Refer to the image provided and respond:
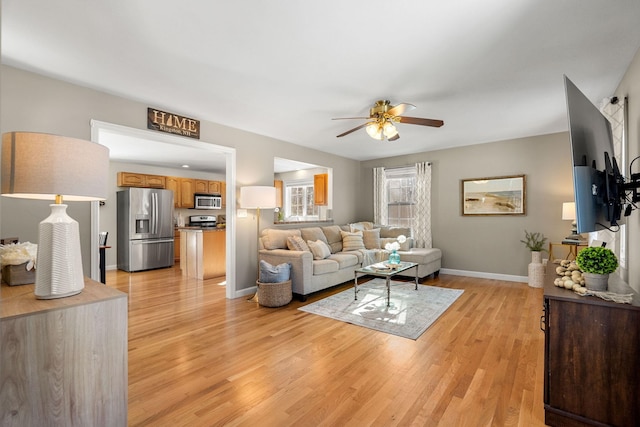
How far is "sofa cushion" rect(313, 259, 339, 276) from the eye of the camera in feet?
13.8

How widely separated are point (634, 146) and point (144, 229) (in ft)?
24.6

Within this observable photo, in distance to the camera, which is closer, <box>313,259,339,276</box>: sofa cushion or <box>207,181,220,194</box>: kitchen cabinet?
<box>313,259,339,276</box>: sofa cushion

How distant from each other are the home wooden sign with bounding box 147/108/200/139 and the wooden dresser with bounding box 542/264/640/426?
3.92 metres

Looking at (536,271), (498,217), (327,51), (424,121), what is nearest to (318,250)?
(424,121)

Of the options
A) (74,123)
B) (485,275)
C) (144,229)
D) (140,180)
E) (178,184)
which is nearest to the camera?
(74,123)

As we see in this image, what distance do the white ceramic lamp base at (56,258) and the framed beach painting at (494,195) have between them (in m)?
5.75

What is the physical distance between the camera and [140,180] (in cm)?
677

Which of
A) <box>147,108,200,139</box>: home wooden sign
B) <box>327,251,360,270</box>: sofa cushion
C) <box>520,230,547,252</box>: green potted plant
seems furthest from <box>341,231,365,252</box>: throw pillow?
<box>147,108,200,139</box>: home wooden sign

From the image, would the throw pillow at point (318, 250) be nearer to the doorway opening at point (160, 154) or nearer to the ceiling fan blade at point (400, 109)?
the doorway opening at point (160, 154)

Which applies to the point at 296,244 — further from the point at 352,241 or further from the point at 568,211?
the point at 568,211

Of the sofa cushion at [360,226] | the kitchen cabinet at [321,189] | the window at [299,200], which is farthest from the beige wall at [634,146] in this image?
the window at [299,200]

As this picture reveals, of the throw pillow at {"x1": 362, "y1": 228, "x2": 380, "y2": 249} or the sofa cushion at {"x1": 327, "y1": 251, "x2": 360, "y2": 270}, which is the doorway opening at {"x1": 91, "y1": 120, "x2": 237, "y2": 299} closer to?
the sofa cushion at {"x1": 327, "y1": 251, "x2": 360, "y2": 270}

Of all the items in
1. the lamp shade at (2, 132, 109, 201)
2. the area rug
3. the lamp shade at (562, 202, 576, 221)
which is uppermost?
the lamp shade at (2, 132, 109, 201)

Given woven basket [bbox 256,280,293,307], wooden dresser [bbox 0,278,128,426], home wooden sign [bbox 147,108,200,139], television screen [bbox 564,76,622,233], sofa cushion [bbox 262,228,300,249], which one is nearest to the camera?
wooden dresser [bbox 0,278,128,426]
